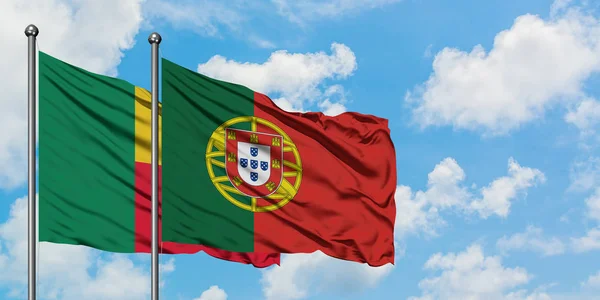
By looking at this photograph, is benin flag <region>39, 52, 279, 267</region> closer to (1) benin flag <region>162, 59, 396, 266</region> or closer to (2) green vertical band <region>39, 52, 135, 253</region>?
(2) green vertical band <region>39, 52, 135, 253</region>

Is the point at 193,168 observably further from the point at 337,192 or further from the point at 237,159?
the point at 337,192

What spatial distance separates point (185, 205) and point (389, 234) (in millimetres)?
5611

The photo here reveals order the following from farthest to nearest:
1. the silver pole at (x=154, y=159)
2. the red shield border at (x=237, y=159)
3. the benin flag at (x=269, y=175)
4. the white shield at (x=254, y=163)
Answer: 1. the white shield at (x=254, y=163)
2. the red shield border at (x=237, y=159)
3. the benin flag at (x=269, y=175)
4. the silver pole at (x=154, y=159)

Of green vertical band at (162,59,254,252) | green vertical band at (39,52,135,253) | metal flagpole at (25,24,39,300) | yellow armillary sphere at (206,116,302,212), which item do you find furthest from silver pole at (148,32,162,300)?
metal flagpole at (25,24,39,300)

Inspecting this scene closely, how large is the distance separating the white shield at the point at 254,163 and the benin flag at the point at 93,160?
5.06 ft

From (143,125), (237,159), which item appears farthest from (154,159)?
(237,159)

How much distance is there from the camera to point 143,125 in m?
17.5

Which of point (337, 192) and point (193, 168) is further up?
point (337, 192)

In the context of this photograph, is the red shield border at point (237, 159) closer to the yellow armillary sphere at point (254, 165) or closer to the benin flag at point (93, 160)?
the yellow armillary sphere at point (254, 165)

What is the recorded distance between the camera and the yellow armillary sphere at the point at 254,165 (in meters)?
17.6

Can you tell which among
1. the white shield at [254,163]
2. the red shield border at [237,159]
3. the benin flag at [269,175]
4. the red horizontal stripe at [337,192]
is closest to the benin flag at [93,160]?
the benin flag at [269,175]

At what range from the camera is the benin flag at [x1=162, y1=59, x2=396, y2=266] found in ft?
55.4

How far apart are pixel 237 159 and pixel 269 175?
0.78 m

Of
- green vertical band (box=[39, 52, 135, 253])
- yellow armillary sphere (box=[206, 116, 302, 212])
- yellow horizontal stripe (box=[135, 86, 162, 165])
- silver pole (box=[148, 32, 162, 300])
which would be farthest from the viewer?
yellow armillary sphere (box=[206, 116, 302, 212])
